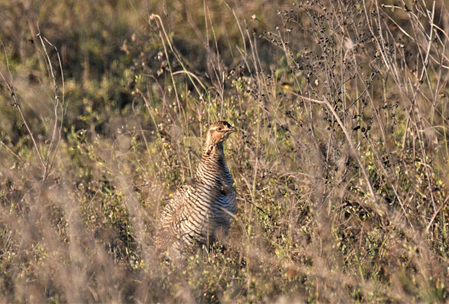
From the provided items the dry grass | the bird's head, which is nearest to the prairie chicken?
the bird's head

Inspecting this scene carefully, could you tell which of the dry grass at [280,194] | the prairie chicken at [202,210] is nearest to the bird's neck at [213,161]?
the prairie chicken at [202,210]

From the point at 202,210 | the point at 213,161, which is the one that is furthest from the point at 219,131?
the point at 202,210

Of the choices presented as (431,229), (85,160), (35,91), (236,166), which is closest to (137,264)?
(236,166)

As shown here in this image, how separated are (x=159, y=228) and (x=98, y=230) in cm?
53

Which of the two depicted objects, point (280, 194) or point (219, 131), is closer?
point (280, 194)

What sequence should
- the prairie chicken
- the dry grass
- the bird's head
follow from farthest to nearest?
1. the bird's head
2. the prairie chicken
3. the dry grass

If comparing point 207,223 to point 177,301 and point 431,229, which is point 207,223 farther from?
point 431,229

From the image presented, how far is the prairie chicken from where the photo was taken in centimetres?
529

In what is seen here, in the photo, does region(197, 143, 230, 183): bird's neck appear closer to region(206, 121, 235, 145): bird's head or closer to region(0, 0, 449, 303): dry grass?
region(206, 121, 235, 145): bird's head

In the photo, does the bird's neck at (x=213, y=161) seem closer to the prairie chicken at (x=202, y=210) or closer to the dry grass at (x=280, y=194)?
the prairie chicken at (x=202, y=210)

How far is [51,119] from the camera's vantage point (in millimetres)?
7461

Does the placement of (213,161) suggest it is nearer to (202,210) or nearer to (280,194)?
(202,210)

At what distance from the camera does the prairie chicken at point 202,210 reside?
5.29 metres

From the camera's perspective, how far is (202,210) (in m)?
5.29
